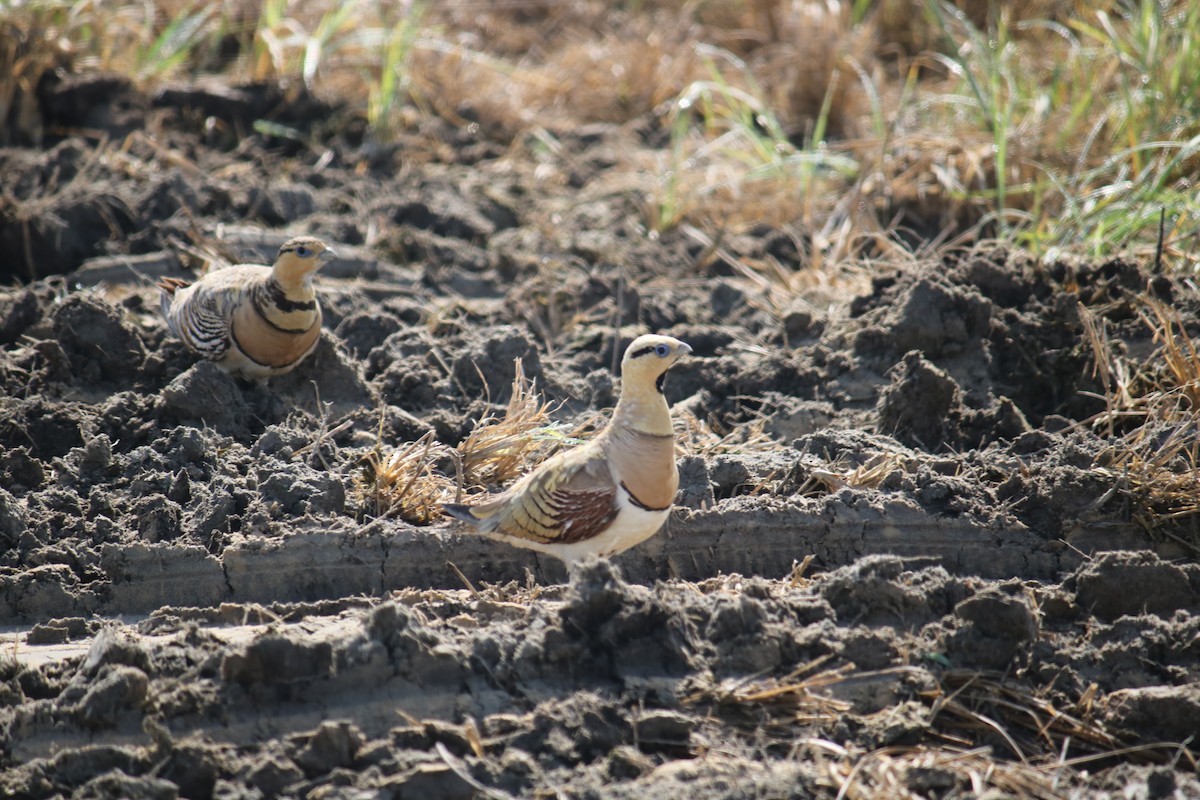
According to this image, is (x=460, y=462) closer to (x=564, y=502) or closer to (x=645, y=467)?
(x=564, y=502)

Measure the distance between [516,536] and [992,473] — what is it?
194cm

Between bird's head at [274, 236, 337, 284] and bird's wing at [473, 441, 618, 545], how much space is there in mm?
1788

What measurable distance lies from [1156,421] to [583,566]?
2546mm

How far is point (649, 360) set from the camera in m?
3.78

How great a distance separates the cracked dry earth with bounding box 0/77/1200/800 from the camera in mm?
3215

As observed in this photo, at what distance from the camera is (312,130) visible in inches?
327

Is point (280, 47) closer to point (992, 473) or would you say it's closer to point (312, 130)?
point (312, 130)

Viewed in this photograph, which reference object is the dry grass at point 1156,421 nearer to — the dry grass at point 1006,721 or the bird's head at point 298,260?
the dry grass at point 1006,721

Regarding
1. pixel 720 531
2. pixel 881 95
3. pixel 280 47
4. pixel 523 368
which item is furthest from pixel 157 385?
pixel 881 95

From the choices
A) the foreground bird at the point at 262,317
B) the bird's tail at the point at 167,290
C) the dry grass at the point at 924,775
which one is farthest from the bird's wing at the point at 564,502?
the bird's tail at the point at 167,290

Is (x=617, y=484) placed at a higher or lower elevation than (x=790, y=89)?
higher

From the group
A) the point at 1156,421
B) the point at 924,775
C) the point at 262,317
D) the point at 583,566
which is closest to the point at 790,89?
the point at 1156,421

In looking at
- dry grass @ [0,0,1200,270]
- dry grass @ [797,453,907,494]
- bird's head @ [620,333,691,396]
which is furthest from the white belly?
dry grass @ [0,0,1200,270]

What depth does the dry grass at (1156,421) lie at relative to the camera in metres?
4.32
